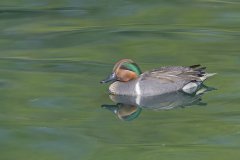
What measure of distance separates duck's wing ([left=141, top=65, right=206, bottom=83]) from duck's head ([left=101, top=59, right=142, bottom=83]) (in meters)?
0.10

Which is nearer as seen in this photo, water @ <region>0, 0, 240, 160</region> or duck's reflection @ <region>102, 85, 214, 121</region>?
water @ <region>0, 0, 240, 160</region>

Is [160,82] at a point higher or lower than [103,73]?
lower

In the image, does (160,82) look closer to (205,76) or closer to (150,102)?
(150,102)

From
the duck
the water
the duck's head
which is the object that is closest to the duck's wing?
the duck

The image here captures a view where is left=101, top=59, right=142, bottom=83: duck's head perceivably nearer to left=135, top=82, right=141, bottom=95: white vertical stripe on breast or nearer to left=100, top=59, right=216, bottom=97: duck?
left=100, top=59, right=216, bottom=97: duck

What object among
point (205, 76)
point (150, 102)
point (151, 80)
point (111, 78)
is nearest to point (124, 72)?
point (111, 78)

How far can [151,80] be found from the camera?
31.8 ft

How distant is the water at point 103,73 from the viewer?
331 inches

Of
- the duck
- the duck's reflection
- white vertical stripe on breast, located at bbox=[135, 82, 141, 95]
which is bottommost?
the duck's reflection

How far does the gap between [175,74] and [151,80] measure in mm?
284

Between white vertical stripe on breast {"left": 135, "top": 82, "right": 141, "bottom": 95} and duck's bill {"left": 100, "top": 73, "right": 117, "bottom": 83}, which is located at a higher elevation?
duck's bill {"left": 100, "top": 73, "right": 117, "bottom": 83}

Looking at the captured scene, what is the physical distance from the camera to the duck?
9.72m

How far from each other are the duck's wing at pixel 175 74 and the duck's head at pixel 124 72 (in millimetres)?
105

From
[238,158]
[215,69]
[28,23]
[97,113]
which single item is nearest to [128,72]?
[97,113]
